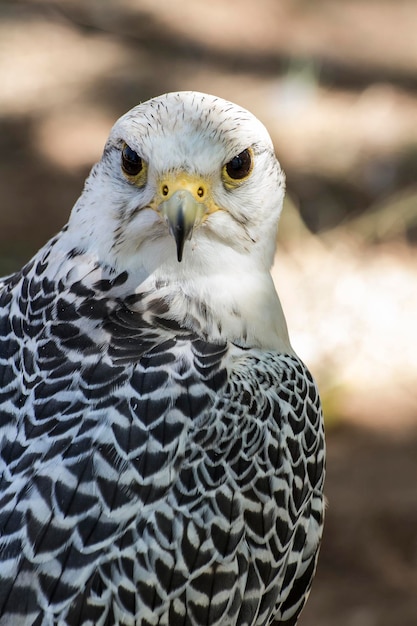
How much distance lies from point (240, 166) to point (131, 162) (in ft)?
1.13

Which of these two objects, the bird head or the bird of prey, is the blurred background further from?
the bird head

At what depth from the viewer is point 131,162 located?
335cm

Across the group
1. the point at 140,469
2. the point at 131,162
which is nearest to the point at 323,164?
the point at 131,162

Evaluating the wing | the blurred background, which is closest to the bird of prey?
the wing

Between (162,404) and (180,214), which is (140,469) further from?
(180,214)

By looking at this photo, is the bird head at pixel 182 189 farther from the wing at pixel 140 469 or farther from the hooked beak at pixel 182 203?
the wing at pixel 140 469

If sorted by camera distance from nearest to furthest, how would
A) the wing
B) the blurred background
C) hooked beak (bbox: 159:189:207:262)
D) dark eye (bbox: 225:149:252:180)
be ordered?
the wing, hooked beak (bbox: 159:189:207:262), dark eye (bbox: 225:149:252:180), the blurred background

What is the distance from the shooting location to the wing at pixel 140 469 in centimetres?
302

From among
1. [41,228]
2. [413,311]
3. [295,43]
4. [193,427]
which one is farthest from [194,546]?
[295,43]

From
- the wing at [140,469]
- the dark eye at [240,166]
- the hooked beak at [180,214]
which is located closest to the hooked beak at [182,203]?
the hooked beak at [180,214]

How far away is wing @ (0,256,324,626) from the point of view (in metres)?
3.02

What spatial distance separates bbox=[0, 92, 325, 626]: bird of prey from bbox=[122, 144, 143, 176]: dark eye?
0.01 meters

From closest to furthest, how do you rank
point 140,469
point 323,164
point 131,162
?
1. point 140,469
2. point 131,162
3. point 323,164

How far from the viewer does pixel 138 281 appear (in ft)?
11.3
